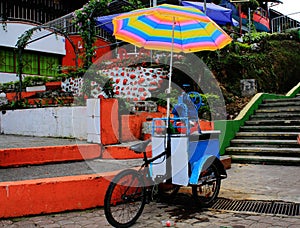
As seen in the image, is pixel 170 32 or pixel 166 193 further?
pixel 170 32

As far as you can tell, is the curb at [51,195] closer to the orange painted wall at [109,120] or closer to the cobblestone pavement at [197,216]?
the cobblestone pavement at [197,216]

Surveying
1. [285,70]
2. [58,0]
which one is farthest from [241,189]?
[58,0]

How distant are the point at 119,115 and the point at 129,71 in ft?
11.8

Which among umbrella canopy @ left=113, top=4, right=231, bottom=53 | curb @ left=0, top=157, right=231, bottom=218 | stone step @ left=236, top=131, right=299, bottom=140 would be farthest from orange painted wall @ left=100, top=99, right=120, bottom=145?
stone step @ left=236, top=131, right=299, bottom=140

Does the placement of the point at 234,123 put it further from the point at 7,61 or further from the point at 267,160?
the point at 7,61

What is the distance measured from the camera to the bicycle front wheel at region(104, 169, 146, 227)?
12.5 feet

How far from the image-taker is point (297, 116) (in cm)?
945

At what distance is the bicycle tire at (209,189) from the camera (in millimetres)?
4605

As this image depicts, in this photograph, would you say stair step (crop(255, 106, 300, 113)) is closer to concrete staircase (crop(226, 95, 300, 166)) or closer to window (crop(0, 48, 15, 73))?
concrete staircase (crop(226, 95, 300, 166))

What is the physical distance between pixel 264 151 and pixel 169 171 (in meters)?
4.34

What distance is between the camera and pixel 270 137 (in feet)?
28.8

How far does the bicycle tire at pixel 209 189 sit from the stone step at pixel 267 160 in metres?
3.25

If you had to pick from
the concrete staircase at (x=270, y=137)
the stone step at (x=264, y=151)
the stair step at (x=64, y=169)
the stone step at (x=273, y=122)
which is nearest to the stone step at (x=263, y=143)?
the concrete staircase at (x=270, y=137)

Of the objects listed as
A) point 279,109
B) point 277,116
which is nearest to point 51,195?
point 277,116
